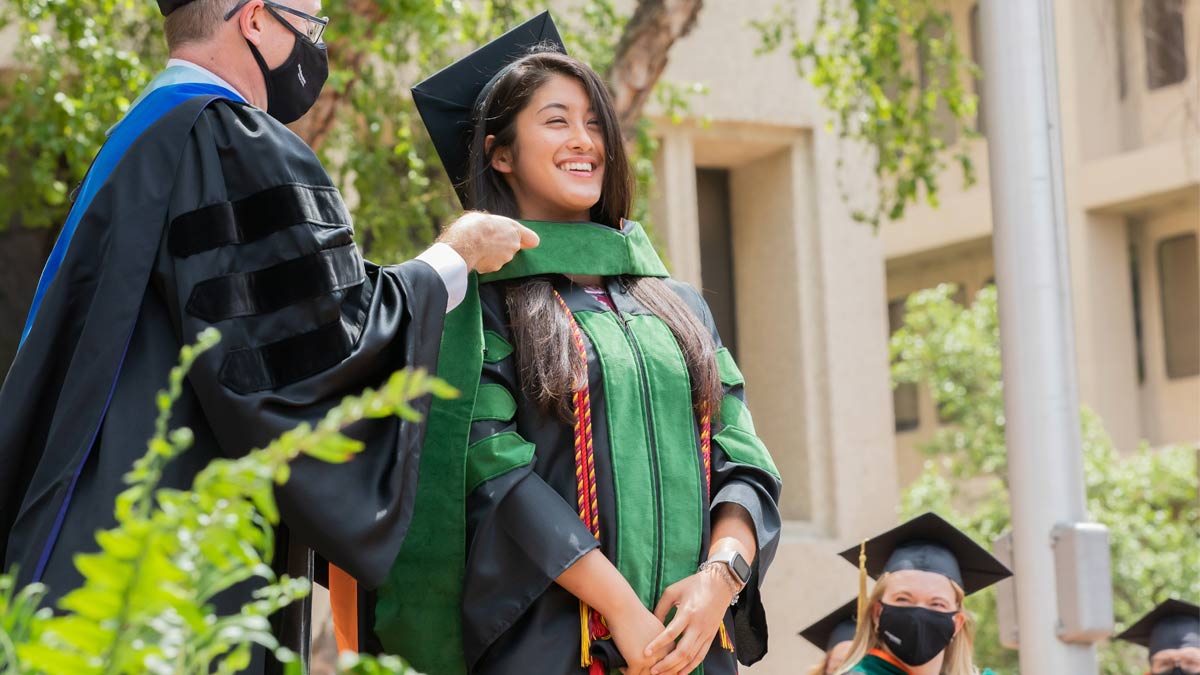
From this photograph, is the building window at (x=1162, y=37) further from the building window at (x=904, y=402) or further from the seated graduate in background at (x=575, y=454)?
the seated graduate in background at (x=575, y=454)

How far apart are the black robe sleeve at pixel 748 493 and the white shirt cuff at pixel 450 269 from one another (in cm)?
66

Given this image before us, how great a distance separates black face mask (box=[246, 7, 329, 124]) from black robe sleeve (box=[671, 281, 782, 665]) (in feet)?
3.45

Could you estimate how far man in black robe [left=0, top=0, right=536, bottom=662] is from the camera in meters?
2.64

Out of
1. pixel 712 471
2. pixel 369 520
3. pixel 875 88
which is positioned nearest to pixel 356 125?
pixel 875 88

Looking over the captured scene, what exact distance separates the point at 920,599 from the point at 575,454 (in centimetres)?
218

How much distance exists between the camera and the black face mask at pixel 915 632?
4.95 metres

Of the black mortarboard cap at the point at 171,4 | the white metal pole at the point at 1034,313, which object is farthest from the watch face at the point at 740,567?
the white metal pole at the point at 1034,313

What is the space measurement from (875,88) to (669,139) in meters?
2.52

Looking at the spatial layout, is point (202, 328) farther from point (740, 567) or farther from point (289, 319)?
point (740, 567)

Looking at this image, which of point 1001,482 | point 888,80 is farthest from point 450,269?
point 1001,482

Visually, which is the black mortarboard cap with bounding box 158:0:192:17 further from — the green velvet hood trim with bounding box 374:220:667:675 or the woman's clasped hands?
the woman's clasped hands

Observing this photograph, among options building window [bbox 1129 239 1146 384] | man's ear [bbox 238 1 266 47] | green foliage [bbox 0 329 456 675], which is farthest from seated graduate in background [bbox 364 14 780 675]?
building window [bbox 1129 239 1146 384]

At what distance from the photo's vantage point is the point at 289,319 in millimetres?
2744

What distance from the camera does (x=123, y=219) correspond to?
2754mm
